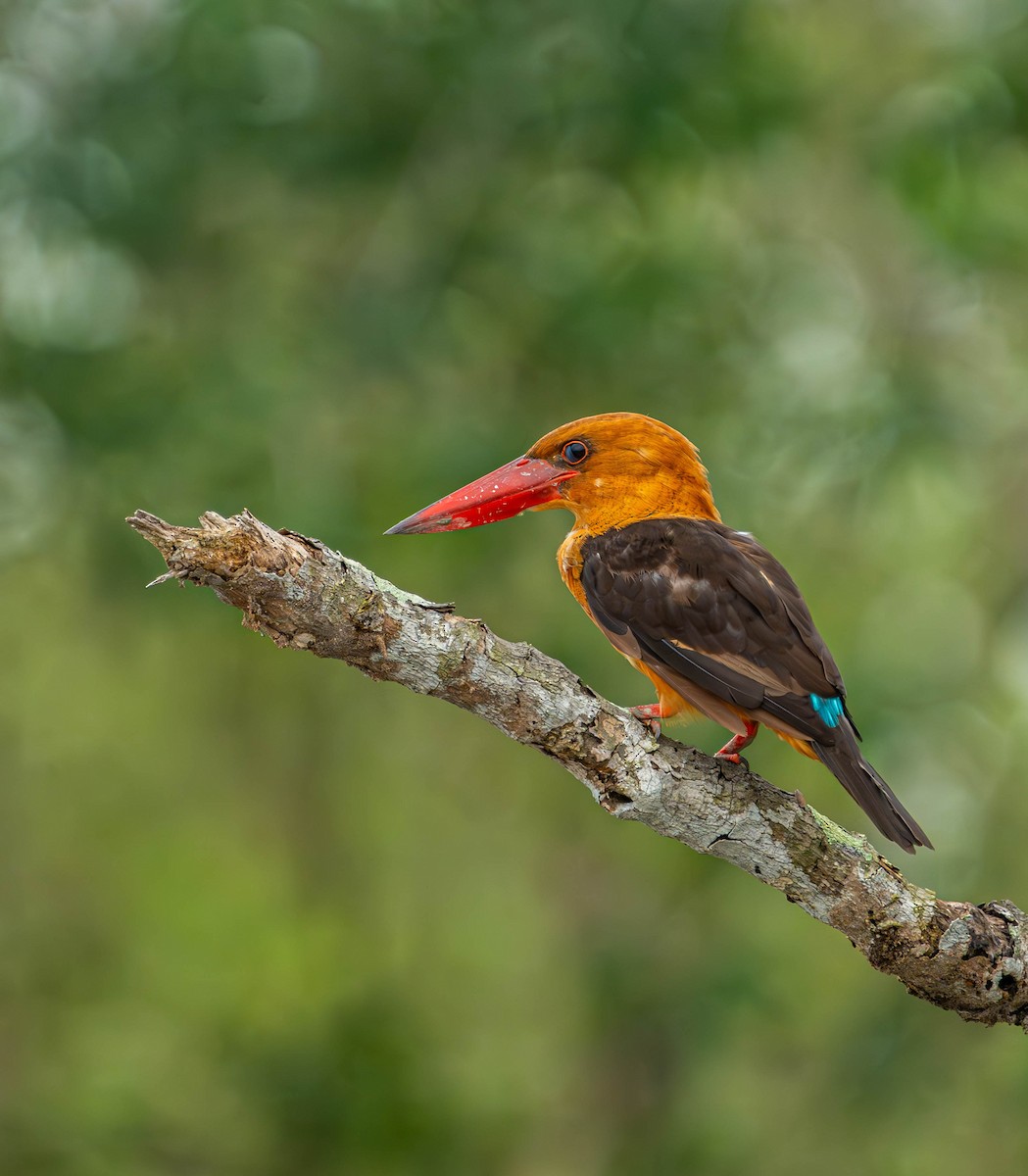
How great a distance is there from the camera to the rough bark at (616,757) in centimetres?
212

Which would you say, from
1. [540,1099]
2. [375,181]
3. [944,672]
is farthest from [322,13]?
[540,1099]

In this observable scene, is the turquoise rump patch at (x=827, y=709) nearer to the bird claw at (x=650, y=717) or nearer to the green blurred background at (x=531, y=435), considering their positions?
the bird claw at (x=650, y=717)

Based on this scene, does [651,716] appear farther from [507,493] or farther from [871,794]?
[507,493]

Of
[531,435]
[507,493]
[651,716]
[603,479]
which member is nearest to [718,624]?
[651,716]

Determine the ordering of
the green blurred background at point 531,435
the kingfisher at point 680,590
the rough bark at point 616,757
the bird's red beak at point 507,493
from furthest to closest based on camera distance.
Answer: the green blurred background at point 531,435, the bird's red beak at point 507,493, the kingfisher at point 680,590, the rough bark at point 616,757

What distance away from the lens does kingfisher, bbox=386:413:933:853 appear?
110 inches

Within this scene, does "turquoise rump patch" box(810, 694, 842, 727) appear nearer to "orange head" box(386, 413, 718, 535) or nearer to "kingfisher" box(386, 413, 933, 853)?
"kingfisher" box(386, 413, 933, 853)

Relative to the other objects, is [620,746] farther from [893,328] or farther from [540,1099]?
[540,1099]

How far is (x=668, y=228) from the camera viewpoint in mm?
6312

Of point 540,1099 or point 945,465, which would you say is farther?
point 540,1099

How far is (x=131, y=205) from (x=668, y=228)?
7.91ft

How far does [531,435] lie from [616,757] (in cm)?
397

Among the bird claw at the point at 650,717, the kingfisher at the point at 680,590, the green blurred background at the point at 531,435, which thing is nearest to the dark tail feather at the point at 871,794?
the kingfisher at the point at 680,590

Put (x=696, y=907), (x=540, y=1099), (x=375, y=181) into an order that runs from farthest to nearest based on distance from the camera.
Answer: (x=540, y=1099)
(x=696, y=907)
(x=375, y=181)
